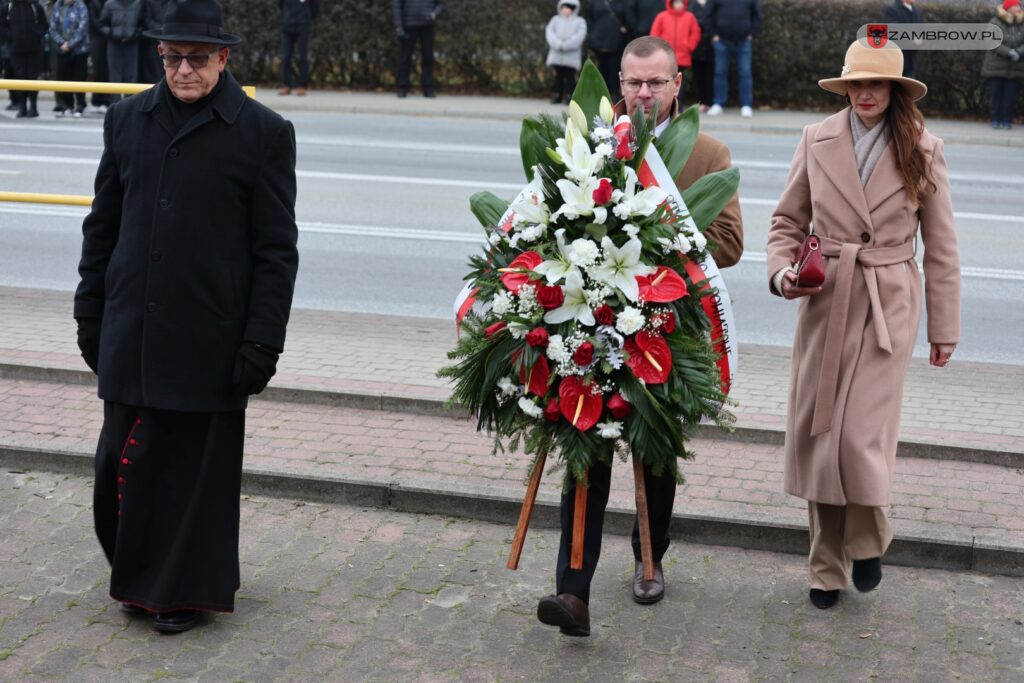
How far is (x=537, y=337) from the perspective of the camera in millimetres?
4594

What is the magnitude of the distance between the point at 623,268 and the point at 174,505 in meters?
1.80

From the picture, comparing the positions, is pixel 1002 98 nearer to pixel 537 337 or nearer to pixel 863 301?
pixel 863 301

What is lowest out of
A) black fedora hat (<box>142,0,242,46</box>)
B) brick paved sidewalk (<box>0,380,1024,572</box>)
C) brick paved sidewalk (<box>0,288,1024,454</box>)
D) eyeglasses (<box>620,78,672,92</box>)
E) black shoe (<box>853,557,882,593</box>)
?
black shoe (<box>853,557,882,593</box>)

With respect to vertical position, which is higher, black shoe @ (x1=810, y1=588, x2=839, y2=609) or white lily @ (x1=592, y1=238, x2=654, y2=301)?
white lily @ (x1=592, y1=238, x2=654, y2=301)

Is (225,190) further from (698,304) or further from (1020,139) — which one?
Answer: (1020,139)

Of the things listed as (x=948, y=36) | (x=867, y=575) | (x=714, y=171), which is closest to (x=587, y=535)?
(x=867, y=575)

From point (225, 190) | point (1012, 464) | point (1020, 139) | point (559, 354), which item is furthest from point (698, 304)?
point (1020, 139)

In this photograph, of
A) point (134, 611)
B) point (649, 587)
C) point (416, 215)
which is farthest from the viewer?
point (416, 215)

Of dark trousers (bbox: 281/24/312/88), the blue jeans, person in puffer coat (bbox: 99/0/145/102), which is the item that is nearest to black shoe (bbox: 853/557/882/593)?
the blue jeans

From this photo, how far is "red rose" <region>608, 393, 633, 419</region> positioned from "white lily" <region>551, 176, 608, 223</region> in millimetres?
585

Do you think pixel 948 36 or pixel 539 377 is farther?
pixel 948 36

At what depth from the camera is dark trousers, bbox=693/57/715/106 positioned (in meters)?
22.8

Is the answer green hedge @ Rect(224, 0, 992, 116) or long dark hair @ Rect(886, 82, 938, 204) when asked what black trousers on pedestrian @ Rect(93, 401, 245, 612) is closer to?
long dark hair @ Rect(886, 82, 938, 204)

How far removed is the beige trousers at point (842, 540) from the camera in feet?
17.3
